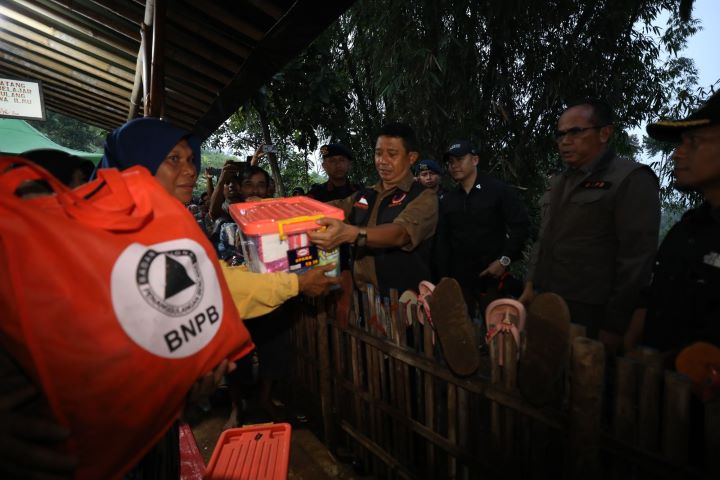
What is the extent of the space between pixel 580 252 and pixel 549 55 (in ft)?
21.1

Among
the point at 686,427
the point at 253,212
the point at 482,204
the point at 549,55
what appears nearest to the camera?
the point at 686,427

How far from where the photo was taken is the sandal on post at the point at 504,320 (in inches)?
65.8

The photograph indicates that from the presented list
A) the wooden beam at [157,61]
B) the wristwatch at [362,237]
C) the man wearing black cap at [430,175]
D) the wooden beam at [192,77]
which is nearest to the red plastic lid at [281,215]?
the wristwatch at [362,237]

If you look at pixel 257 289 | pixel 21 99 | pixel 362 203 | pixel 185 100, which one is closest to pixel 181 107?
pixel 185 100

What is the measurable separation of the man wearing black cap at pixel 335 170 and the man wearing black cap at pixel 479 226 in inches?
53.0

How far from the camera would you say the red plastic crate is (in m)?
1.91

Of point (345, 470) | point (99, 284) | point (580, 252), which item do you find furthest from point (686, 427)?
point (345, 470)

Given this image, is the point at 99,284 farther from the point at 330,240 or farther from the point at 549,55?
the point at 549,55

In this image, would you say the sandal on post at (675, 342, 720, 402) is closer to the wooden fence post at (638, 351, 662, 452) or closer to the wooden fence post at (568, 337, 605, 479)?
the wooden fence post at (638, 351, 662, 452)

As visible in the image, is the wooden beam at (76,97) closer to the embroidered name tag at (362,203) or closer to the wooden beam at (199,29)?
the wooden beam at (199,29)

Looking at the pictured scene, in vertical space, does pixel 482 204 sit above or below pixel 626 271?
above

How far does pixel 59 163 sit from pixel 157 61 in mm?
2597

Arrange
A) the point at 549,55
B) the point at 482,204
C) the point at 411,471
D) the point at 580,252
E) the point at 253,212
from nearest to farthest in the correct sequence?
the point at 253,212, the point at 411,471, the point at 580,252, the point at 482,204, the point at 549,55

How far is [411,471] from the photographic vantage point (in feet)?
7.39
